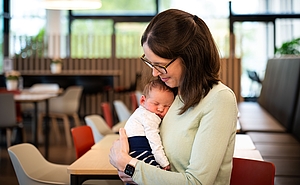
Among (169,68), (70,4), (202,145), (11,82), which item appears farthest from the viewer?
(11,82)

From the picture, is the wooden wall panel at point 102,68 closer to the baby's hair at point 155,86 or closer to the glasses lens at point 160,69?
the baby's hair at point 155,86

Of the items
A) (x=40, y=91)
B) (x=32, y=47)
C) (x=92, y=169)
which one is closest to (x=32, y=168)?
(x=92, y=169)

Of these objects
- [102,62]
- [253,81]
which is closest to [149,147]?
[102,62]

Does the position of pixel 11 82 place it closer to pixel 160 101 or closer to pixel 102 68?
pixel 102 68

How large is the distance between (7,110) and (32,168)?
329 centimetres

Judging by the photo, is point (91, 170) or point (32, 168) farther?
point (32, 168)

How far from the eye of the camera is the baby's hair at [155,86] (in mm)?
2225

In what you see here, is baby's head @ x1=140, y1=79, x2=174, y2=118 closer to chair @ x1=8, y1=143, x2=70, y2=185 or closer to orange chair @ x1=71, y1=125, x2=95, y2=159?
chair @ x1=8, y1=143, x2=70, y2=185

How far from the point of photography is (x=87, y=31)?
13.5 meters

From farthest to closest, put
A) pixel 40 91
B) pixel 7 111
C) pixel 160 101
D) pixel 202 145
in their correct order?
1. pixel 40 91
2. pixel 7 111
3. pixel 160 101
4. pixel 202 145

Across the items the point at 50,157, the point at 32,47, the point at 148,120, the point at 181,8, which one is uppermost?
the point at 181,8

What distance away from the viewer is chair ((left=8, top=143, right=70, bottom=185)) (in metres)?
2.98

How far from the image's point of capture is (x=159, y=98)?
2219 mm

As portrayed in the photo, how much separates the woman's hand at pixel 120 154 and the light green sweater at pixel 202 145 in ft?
0.25
